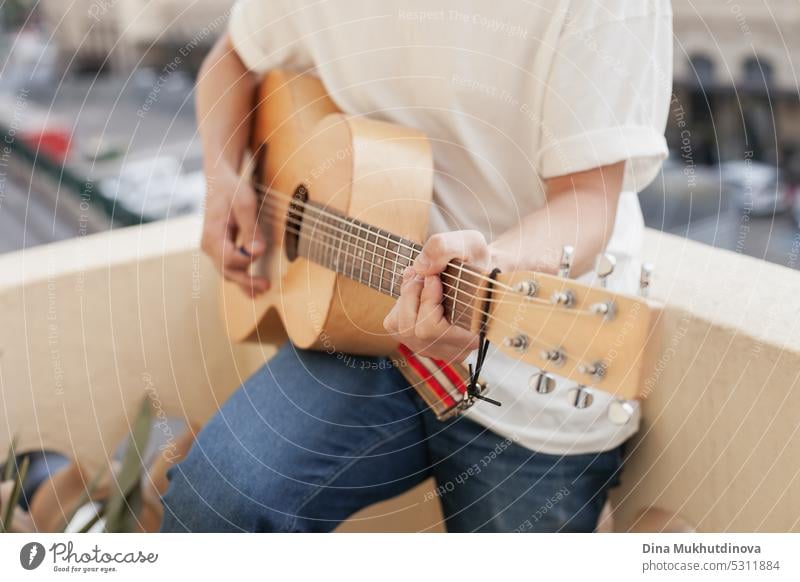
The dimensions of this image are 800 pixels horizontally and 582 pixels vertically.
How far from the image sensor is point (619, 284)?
534mm

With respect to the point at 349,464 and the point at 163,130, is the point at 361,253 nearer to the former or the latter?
the point at 349,464

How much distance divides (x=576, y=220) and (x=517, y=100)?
9 centimetres

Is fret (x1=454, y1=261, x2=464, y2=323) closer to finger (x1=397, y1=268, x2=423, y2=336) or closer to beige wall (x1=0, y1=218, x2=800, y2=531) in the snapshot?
finger (x1=397, y1=268, x2=423, y2=336)

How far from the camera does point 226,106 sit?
72cm

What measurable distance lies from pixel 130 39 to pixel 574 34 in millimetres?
1604

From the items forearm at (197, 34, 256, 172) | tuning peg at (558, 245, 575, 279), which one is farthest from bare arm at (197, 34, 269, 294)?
tuning peg at (558, 245, 575, 279)

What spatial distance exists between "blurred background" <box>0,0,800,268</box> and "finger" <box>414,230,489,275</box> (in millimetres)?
186

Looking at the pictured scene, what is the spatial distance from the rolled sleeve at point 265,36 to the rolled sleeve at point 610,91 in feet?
0.86

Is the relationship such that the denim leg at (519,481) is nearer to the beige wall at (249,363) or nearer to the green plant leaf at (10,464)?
the beige wall at (249,363)

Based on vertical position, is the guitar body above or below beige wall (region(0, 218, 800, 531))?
above

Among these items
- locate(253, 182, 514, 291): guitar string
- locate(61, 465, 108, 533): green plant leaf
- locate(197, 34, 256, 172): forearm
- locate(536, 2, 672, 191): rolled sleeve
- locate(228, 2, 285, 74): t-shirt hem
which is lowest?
locate(61, 465, 108, 533): green plant leaf

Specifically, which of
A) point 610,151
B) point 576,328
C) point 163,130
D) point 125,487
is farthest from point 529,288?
point 163,130

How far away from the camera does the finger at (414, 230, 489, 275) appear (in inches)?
16.3
